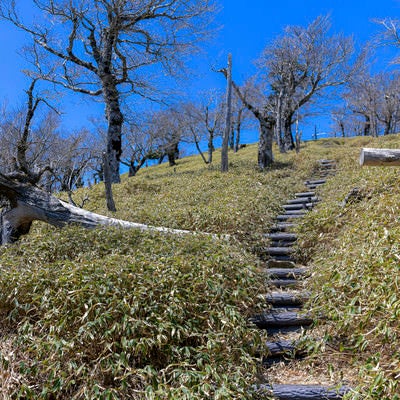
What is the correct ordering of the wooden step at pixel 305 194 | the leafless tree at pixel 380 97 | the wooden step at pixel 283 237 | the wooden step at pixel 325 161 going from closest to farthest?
the wooden step at pixel 283 237
the wooden step at pixel 305 194
the wooden step at pixel 325 161
the leafless tree at pixel 380 97

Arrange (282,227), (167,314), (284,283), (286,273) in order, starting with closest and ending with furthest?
(167,314), (284,283), (286,273), (282,227)

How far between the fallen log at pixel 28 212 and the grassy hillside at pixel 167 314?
73 centimetres

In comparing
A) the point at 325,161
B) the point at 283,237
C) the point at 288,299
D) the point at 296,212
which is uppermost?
the point at 325,161

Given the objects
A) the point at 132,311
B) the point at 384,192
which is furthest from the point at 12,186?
the point at 384,192

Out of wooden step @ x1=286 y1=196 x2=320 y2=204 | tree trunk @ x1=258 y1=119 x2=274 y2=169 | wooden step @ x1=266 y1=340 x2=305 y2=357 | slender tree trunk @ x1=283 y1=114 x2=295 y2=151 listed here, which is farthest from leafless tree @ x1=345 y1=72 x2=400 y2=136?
wooden step @ x1=266 y1=340 x2=305 y2=357

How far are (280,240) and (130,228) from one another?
2921 millimetres

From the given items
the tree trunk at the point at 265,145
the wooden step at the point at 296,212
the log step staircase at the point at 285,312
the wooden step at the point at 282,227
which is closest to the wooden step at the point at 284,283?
the log step staircase at the point at 285,312

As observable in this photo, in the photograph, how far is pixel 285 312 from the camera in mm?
4469

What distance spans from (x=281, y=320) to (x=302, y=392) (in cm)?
115

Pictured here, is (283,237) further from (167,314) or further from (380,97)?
(380,97)

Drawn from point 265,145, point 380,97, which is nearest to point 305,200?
point 265,145

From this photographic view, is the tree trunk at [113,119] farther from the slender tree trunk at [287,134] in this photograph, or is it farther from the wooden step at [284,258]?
the slender tree trunk at [287,134]

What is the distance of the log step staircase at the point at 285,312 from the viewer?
3.21m

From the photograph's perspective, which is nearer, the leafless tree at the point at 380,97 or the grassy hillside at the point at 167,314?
the grassy hillside at the point at 167,314
